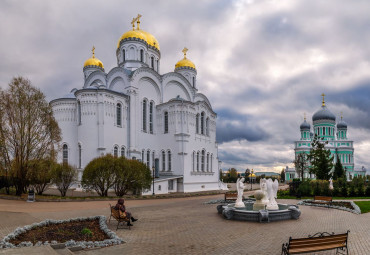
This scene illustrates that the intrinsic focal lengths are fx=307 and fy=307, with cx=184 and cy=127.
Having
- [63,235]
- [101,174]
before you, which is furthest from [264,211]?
[101,174]

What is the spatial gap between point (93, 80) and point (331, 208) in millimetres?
32563

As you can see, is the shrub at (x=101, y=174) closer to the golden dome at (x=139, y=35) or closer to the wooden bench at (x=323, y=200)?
the wooden bench at (x=323, y=200)

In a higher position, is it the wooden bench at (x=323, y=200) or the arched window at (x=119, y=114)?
the arched window at (x=119, y=114)

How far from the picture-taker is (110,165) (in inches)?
981

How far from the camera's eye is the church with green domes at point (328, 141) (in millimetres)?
80750

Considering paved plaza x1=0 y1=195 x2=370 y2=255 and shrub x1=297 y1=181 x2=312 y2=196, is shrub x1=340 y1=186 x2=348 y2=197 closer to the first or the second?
shrub x1=297 y1=181 x2=312 y2=196

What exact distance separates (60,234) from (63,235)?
0.14 m

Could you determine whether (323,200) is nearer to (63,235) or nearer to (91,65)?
(63,235)

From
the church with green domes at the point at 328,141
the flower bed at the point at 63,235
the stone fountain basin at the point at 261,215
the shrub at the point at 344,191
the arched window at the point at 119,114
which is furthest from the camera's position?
the church with green domes at the point at 328,141

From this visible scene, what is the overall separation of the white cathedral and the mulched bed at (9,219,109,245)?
1928 cm

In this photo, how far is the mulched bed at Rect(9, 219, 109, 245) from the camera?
31.3ft

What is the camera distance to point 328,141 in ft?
263

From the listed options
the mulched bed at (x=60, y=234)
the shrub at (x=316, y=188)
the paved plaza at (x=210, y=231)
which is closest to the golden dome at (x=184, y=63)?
the shrub at (x=316, y=188)

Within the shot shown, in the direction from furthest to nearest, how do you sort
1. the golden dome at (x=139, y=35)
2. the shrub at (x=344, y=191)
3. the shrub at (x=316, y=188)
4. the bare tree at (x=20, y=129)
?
the golden dome at (x=139, y=35) < the shrub at (x=344, y=191) < the shrub at (x=316, y=188) < the bare tree at (x=20, y=129)
